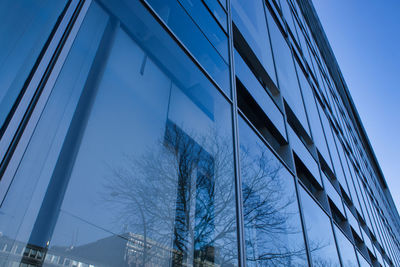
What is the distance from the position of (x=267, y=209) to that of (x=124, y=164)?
2079 millimetres

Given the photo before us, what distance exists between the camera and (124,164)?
1723mm

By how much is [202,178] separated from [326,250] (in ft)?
11.2

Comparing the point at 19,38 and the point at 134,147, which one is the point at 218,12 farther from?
the point at 19,38

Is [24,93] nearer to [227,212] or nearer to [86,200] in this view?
[86,200]

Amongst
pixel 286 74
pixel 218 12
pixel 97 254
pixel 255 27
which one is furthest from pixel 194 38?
pixel 286 74

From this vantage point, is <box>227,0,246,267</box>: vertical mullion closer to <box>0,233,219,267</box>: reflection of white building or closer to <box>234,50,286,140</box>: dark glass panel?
<box>234,50,286,140</box>: dark glass panel

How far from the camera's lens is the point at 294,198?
4.04 metres

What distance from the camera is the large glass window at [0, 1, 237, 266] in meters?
1.28

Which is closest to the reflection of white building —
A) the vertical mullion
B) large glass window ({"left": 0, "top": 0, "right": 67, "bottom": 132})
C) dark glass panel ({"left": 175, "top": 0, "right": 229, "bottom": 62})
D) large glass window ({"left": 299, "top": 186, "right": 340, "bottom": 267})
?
large glass window ({"left": 0, "top": 0, "right": 67, "bottom": 132})

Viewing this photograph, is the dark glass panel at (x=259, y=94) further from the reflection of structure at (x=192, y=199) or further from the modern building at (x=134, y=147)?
the reflection of structure at (x=192, y=199)

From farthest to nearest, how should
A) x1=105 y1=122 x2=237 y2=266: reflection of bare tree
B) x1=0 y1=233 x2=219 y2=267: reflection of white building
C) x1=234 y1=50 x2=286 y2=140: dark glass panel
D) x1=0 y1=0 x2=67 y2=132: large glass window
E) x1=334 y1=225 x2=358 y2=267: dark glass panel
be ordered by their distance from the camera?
x1=334 y1=225 x2=358 y2=267: dark glass panel → x1=234 y1=50 x2=286 y2=140: dark glass panel → x1=105 y1=122 x2=237 y2=266: reflection of bare tree → x1=0 y1=0 x2=67 y2=132: large glass window → x1=0 y1=233 x2=219 y2=267: reflection of white building

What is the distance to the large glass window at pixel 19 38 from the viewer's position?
4.05ft

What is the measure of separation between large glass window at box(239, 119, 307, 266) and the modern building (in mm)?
23

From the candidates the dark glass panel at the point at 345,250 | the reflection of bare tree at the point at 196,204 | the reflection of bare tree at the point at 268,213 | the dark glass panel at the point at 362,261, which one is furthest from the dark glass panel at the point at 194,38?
the dark glass panel at the point at 362,261
